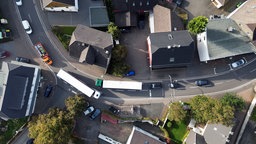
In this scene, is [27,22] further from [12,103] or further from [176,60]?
[176,60]

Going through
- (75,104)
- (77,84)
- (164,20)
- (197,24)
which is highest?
(197,24)

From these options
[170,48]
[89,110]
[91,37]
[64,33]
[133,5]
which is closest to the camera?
[170,48]

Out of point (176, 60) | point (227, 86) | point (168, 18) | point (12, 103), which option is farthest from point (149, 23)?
point (12, 103)

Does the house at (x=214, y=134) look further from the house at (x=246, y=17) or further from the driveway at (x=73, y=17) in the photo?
the driveway at (x=73, y=17)

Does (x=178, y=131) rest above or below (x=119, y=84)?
below

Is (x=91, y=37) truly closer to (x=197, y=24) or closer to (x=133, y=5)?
(x=133, y=5)

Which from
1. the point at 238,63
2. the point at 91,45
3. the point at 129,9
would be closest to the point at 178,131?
the point at 238,63
